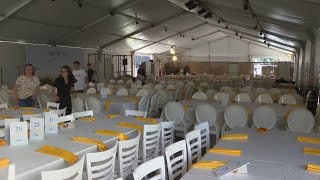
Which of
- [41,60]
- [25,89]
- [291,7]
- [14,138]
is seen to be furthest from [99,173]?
[41,60]

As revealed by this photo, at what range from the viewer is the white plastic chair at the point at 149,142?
3736mm

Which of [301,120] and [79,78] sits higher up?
[79,78]

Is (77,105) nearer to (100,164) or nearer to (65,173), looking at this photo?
(100,164)

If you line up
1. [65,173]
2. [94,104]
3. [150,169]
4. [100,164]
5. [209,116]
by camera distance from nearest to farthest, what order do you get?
[65,173] < [150,169] < [100,164] < [209,116] < [94,104]

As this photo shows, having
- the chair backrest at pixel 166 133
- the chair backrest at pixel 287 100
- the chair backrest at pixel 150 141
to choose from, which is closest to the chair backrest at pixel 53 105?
the chair backrest at pixel 166 133

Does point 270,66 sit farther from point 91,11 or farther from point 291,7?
point 291,7

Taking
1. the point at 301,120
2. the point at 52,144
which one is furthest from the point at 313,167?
the point at 301,120

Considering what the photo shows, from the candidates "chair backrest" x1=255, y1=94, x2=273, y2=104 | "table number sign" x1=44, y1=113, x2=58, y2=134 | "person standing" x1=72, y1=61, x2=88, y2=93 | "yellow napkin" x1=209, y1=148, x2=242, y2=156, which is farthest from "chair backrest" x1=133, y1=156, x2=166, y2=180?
"person standing" x1=72, y1=61, x2=88, y2=93

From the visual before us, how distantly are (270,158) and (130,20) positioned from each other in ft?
39.9

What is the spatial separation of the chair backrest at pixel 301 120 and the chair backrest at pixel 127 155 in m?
2.89

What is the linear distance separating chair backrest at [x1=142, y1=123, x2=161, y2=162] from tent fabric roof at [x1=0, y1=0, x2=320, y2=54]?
12.2ft

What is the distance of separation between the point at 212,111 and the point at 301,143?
2379 mm

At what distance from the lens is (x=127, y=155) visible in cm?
326

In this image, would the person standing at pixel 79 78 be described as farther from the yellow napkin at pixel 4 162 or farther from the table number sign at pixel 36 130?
the yellow napkin at pixel 4 162
